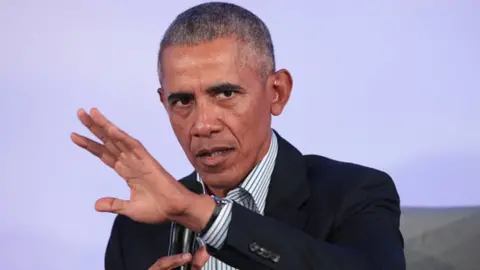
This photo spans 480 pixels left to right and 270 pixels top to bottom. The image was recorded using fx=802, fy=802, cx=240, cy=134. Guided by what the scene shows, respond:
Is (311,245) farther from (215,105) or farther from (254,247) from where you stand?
(215,105)

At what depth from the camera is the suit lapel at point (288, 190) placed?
4.84 ft

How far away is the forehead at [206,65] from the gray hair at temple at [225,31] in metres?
0.01

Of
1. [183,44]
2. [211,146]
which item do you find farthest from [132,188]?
[183,44]

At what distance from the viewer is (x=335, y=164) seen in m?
1.60

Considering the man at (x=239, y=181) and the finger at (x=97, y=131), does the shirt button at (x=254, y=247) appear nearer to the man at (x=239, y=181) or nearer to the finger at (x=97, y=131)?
the man at (x=239, y=181)

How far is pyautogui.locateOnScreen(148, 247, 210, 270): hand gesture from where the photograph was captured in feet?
4.11

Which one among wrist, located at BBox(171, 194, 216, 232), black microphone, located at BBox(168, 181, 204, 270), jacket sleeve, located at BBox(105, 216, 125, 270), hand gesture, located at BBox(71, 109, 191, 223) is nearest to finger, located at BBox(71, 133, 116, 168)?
hand gesture, located at BBox(71, 109, 191, 223)

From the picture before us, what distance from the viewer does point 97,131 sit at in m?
1.09

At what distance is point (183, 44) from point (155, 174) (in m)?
0.38

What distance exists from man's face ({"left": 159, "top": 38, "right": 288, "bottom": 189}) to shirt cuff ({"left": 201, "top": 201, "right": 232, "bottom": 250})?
27 centimetres

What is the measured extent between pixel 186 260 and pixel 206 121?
0.81ft

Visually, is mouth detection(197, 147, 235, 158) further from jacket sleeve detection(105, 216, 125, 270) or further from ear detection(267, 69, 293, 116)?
jacket sleeve detection(105, 216, 125, 270)

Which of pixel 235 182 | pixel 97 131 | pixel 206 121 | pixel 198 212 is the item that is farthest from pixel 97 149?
pixel 235 182

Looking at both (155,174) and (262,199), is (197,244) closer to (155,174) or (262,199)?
(262,199)
